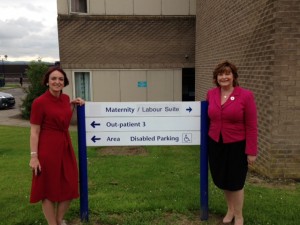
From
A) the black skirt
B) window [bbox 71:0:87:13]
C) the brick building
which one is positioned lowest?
the black skirt

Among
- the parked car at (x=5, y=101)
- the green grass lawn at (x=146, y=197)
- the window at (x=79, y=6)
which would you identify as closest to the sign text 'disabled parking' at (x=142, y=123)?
the green grass lawn at (x=146, y=197)

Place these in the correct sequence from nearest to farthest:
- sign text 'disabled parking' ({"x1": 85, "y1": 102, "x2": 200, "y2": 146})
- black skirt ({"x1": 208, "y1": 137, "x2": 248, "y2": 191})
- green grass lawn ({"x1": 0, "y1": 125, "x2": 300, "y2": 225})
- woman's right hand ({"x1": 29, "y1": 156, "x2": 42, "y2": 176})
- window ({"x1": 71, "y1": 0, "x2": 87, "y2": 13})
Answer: woman's right hand ({"x1": 29, "y1": 156, "x2": 42, "y2": 176}) < black skirt ({"x1": 208, "y1": 137, "x2": 248, "y2": 191}) < sign text 'disabled parking' ({"x1": 85, "y1": 102, "x2": 200, "y2": 146}) < green grass lawn ({"x1": 0, "y1": 125, "x2": 300, "y2": 225}) < window ({"x1": 71, "y1": 0, "x2": 87, "y2": 13})

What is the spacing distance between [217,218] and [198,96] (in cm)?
901

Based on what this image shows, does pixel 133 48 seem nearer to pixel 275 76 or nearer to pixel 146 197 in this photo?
pixel 275 76

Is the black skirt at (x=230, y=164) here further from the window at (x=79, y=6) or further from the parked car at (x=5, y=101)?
the parked car at (x=5, y=101)

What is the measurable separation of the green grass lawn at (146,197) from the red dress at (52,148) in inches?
30.3

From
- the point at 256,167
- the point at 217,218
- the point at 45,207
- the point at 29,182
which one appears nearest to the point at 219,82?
the point at 217,218

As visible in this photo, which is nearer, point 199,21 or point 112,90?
point 199,21

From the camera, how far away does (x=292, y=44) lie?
17.5 feet

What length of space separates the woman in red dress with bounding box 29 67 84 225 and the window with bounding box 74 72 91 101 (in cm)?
1069

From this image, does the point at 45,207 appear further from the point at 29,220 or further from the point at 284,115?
the point at 284,115

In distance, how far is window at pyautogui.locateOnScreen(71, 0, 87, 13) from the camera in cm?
1353

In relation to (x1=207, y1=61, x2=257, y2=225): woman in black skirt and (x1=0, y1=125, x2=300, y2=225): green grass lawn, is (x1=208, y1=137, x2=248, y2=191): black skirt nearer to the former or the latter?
(x1=207, y1=61, x2=257, y2=225): woman in black skirt

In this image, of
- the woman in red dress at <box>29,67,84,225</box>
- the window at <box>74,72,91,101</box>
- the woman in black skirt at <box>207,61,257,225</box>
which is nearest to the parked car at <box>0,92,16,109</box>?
the window at <box>74,72,91,101</box>
